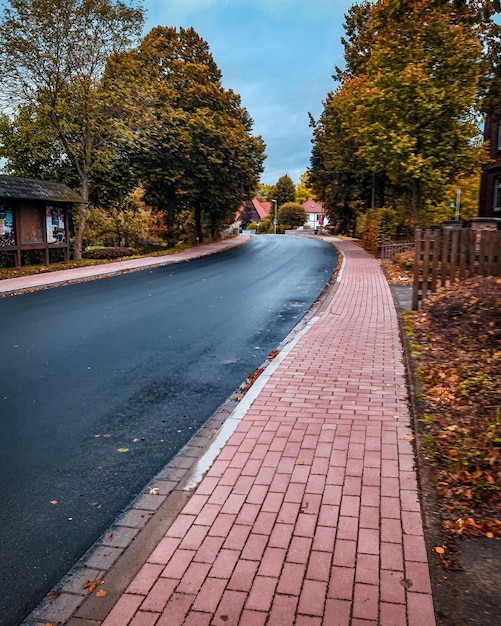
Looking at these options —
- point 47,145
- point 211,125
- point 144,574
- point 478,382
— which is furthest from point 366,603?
point 211,125

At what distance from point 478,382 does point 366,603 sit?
3463 millimetres

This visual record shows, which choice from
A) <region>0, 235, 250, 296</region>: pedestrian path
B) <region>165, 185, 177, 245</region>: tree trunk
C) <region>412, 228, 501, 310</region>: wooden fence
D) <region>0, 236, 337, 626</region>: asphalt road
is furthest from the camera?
<region>165, 185, 177, 245</region>: tree trunk

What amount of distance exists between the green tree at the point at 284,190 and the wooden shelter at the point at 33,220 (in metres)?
87.6

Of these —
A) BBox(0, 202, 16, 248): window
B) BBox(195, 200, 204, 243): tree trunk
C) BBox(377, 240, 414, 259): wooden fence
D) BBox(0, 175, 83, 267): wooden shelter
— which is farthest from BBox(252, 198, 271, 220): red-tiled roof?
BBox(0, 202, 16, 248): window

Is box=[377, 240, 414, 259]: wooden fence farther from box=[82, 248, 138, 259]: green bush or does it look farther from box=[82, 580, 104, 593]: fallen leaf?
box=[82, 580, 104, 593]: fallen leaf

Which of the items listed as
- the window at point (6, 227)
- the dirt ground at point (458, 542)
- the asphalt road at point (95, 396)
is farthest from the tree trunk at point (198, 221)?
the dirt ground at point (458, 542)

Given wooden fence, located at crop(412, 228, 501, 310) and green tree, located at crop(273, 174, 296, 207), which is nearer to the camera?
wooden fence, located at crop(412, 228, 501, 310)

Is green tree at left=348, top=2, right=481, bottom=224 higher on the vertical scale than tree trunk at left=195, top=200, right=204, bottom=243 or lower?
higher

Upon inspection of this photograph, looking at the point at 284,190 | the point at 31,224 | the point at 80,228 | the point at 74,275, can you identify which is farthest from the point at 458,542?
the point at 284,190

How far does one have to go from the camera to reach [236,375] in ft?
21.5

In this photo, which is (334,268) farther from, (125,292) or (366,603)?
(366,603)

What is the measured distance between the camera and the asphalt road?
3.21m

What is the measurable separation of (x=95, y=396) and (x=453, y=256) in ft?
25.0

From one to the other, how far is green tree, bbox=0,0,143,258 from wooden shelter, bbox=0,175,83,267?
Result: 74.0 inches
